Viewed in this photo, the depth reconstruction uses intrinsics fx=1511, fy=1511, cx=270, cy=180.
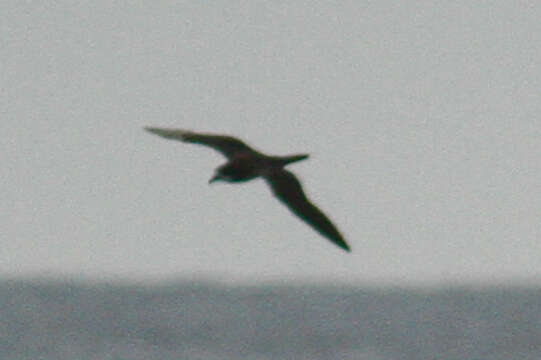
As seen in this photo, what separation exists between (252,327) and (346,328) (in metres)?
9.14

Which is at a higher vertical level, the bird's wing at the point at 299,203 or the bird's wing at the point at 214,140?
the bird's wing at the point at 214,140

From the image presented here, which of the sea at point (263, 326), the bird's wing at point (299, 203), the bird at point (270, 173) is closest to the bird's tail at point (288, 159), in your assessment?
the bird at point (270, 173)

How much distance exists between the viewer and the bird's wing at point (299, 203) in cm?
1411

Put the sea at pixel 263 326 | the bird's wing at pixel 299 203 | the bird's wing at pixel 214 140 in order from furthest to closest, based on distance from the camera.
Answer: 1. the sea at pixel 263 326
2. the bird's wing at pixel 214 140
3. the bird's wing at pixel 299 203

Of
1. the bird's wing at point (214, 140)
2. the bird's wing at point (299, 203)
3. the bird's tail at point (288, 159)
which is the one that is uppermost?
the bird's wing at point (214, 140)

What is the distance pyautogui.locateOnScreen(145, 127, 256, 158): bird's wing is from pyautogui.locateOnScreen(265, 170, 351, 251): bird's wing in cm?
40

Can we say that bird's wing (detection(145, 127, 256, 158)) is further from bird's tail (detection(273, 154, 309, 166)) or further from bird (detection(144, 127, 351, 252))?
bird's tail (detection(273, 154, 309, 166))

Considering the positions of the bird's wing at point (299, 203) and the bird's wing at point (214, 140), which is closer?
the bird's wing at point (299, 203)

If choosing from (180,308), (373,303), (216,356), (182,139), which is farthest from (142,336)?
(182,139)

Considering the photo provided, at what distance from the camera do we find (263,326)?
5349 inches

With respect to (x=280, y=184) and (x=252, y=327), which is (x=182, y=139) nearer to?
(x=280, y=184)

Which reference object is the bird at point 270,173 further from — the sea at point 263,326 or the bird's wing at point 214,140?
the sea at point 263,326

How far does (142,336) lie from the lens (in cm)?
11506

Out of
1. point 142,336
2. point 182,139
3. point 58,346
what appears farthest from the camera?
point 142,336
